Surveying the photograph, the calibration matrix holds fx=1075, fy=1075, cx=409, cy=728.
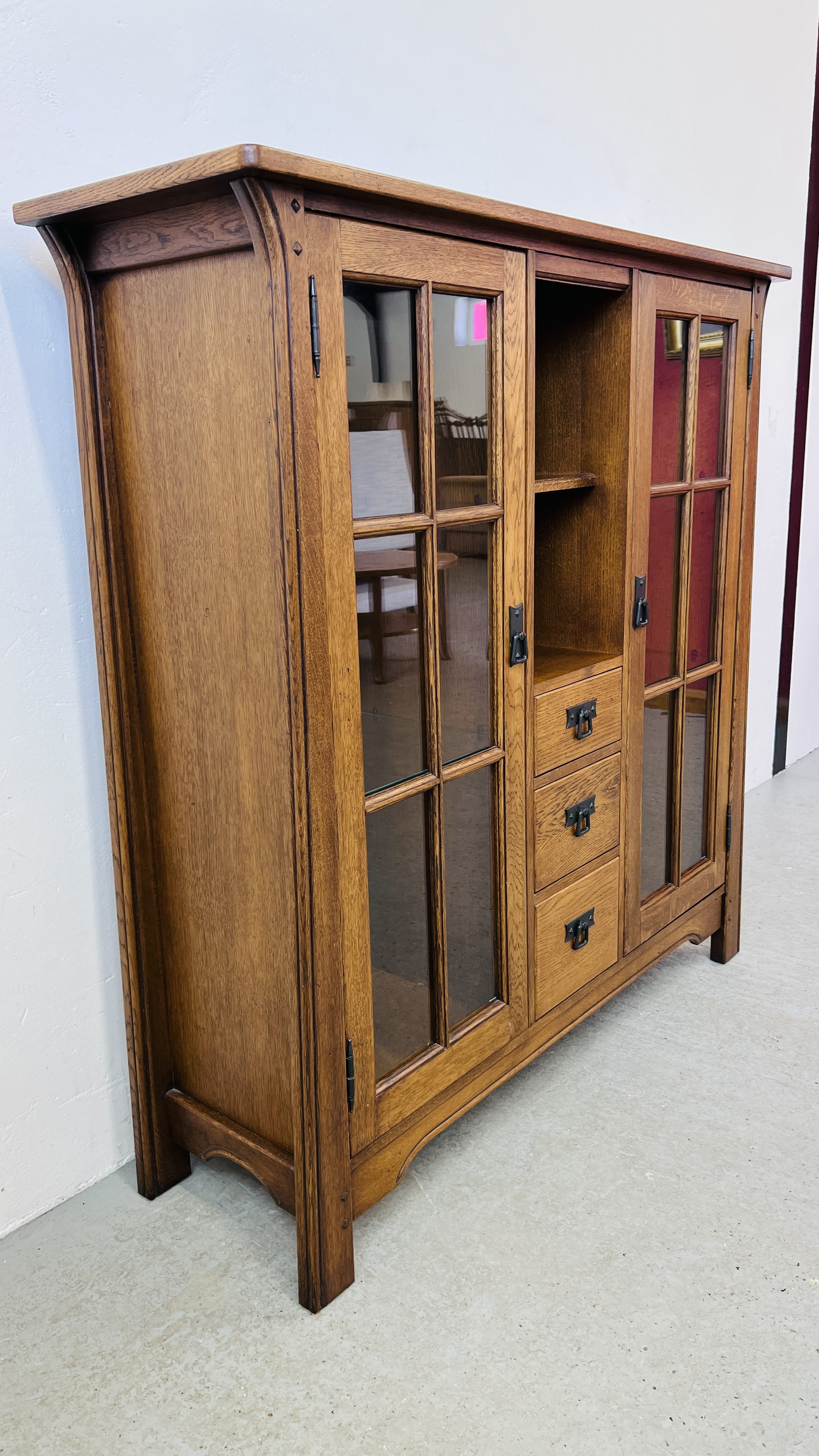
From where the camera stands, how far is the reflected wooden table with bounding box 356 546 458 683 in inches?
53.7

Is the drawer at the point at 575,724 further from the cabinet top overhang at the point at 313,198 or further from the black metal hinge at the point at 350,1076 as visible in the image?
the cabinet top overhang at the point at 313,198

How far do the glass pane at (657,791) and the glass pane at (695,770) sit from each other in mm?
51

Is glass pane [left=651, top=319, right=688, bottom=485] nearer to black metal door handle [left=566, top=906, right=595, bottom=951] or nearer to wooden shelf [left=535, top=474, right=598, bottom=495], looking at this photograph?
wooden shelf [left=535, top=474, right=598, bottom=495]

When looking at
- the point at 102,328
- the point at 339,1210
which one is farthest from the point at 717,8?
the point at 339,1210

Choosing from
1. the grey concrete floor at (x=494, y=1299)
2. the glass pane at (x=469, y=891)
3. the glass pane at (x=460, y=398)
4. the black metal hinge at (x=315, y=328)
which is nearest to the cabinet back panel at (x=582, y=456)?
the glass pane at (x=460, y=398)

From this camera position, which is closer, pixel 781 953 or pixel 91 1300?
pixel 91 1300

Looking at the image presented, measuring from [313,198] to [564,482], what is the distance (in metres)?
0.72

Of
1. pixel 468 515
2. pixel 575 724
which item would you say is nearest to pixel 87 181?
pixel 468 515

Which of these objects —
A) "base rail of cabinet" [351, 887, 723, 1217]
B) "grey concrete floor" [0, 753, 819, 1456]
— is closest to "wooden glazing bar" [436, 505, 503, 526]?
"base rail of cabinet" [351, 887, 723, 1217]

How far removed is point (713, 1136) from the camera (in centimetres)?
181

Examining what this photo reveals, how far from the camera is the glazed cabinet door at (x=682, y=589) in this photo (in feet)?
6.31

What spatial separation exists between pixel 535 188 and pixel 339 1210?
2.07 meters

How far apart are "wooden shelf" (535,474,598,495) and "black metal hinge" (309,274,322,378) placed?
1.77ft

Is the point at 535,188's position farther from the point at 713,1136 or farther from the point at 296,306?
the point at 713,1136
